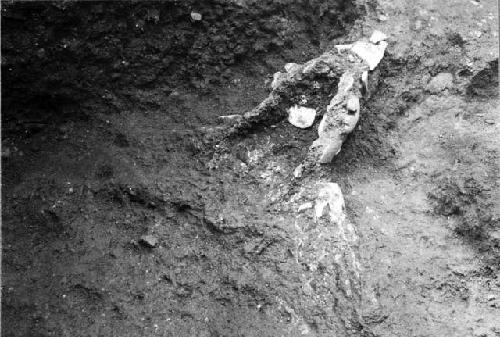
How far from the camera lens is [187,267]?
2482 mm

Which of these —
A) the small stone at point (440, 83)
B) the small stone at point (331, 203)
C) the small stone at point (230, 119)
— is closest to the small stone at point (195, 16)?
the small stone at point (230, 119)

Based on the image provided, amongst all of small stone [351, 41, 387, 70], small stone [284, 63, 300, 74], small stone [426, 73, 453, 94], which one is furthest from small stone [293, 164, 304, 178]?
small stone [426, 73, 453, 94]

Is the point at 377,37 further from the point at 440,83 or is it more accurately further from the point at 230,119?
the point at 230,119

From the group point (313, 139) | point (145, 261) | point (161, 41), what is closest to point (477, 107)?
point (313, 139)

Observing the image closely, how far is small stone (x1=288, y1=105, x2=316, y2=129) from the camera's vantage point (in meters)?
2.79

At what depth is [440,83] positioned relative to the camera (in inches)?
114

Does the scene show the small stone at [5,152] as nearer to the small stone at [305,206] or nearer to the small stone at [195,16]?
the small stone at [195,16]

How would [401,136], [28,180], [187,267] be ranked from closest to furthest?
[187,267], [28,180], [401,136]

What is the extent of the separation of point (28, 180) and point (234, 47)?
1290mm

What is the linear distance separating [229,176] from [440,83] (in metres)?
1.27

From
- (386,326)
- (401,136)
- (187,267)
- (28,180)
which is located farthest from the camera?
(401,136)

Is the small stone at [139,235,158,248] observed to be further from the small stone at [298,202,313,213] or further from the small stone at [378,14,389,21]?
the small stone at [378,14,389,21]

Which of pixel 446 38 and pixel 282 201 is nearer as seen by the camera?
pixel 282 201

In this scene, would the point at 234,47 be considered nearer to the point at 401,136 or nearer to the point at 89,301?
the point at 401,136
